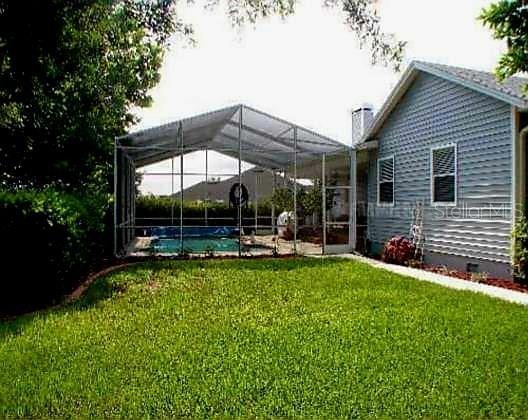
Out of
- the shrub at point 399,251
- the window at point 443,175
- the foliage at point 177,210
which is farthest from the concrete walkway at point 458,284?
the foliage at point 177,210

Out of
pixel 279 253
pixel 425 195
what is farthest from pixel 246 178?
pixel 425 195

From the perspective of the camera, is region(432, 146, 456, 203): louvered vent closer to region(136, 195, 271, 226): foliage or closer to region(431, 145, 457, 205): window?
region(431, 145, 457, 205): window

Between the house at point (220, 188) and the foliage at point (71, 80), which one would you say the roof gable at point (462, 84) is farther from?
the house at point (220, 188)

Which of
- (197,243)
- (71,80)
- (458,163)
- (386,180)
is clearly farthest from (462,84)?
(197,243)

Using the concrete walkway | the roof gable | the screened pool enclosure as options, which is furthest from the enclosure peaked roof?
the concrete walkway

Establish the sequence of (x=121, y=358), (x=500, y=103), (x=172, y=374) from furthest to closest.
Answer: (x=500, y=103) < (x=121, y=358) < (x=172, y=374)

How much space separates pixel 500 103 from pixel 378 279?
424 cm

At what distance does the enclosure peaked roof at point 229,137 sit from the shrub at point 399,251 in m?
3.12

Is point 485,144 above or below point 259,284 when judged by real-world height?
above

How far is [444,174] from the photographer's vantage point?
1234 cm

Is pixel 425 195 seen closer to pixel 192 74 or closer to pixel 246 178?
pixel 192 74

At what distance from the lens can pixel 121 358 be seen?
16.6ft

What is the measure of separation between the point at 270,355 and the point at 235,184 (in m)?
13.6

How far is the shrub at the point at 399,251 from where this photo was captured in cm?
1310
